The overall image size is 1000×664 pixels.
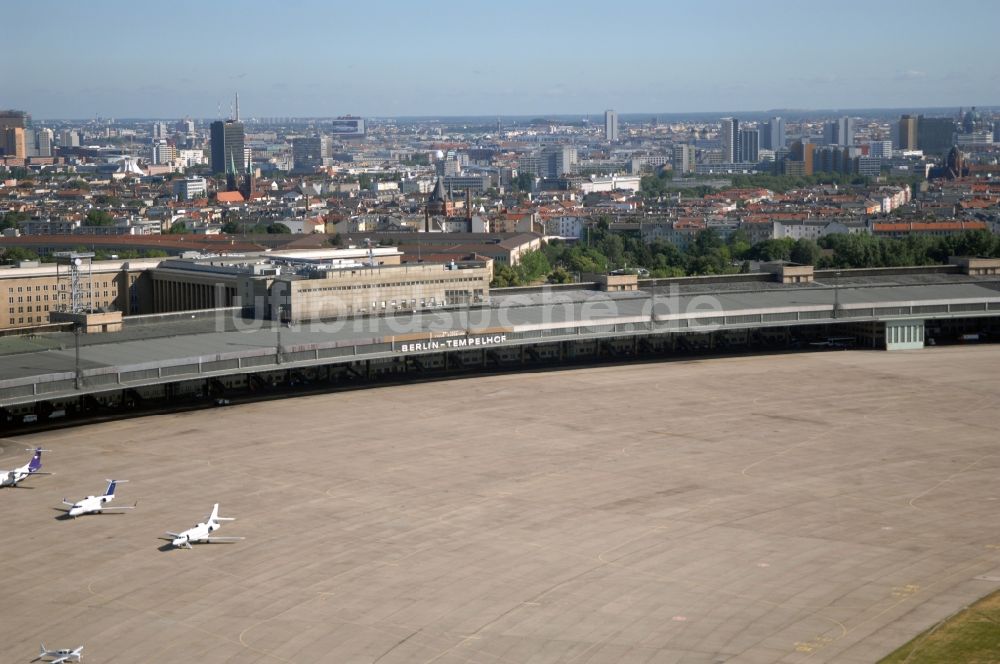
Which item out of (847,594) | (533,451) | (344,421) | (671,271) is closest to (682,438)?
(533,451)

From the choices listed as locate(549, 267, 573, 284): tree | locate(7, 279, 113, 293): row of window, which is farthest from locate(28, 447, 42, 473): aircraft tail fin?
locate(549, 267, 573, 284): tree

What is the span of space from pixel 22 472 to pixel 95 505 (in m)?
6.58

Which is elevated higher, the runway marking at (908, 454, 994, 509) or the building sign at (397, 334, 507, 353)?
the building sign at (397, 334, 507, 353)

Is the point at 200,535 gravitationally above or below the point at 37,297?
below

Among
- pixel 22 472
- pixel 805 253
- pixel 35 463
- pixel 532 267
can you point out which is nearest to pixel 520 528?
pixel 22 472

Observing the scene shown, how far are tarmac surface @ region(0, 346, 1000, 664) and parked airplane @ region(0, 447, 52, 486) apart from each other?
525 millimetres

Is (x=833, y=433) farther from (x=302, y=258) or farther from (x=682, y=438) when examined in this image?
(x=302, y=258)

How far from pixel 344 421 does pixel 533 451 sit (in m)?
11.5

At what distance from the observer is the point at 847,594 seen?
46.5m

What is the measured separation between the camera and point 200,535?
52.7m

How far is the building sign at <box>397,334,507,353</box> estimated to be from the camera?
8544cm

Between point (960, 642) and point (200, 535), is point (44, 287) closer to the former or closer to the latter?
point (200, 535)

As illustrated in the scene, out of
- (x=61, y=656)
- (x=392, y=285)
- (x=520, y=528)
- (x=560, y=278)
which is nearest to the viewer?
(x=61, y=656)

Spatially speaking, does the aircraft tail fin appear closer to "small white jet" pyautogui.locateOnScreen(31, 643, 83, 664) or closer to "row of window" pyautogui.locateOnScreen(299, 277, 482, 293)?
"small white jet" pyautogui.locateOnScreen(31, 643, 83, 664)
